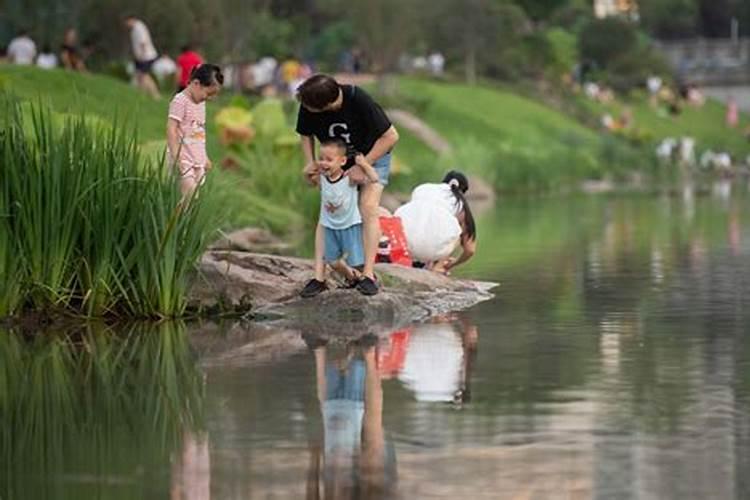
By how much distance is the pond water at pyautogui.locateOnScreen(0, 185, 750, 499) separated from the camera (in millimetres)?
8977

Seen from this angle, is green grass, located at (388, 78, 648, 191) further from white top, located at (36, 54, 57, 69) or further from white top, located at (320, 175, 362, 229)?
white top, located at (320, 175, 362, 229)

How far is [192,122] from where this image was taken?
18.2 m

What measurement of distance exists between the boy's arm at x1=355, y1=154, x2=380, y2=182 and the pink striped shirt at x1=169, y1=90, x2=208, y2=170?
9.05ft

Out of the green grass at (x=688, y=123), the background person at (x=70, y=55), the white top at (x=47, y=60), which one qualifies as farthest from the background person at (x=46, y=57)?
the green grass at (x=688, y=123)

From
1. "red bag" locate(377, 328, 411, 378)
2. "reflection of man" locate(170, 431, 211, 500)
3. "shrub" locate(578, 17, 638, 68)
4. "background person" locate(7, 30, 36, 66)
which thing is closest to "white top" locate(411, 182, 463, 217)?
"red bag" locate(377, 328, 411, 378)

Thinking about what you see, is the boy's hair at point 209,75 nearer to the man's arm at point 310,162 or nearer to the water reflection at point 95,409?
the man's arm at point 310,162

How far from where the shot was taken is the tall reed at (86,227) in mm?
15539

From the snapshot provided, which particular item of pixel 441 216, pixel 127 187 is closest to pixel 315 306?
pixel 127 187

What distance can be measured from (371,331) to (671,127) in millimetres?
76299

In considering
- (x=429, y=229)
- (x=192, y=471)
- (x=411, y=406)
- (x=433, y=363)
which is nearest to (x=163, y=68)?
(x=429, y=229)

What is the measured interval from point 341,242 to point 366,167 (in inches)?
26.2

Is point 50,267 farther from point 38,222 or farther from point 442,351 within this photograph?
point 442,351

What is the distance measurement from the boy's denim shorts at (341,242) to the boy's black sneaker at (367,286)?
27cm

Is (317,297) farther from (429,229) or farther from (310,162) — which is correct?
(429,229)
